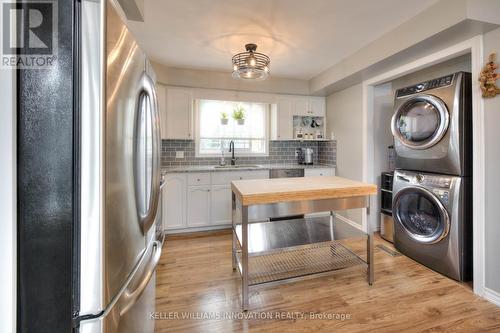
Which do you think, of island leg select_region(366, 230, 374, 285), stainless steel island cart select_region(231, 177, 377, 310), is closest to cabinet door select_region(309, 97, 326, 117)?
Result: stainless steel island cart select_region(231, 177, 377, 310)

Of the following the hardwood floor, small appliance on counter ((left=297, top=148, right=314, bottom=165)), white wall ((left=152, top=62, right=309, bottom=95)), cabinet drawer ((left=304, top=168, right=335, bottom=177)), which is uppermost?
white wall ((left=152, top=62, right=309, bottom=95))

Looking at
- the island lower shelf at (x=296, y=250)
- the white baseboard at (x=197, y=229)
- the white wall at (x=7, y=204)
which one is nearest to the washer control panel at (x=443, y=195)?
the island lower shelf at (x=296, y=250)

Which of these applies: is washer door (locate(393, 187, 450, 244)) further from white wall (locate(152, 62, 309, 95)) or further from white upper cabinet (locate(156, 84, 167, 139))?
white upper cabinet (locate(156, 84, 167, 139))

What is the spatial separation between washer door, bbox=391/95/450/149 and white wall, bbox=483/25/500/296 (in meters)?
0.31

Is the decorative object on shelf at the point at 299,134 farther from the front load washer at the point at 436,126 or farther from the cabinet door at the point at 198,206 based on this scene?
the cabinet door at the point at 198,206

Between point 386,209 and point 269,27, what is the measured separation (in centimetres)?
266

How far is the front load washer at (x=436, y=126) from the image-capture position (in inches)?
80.0

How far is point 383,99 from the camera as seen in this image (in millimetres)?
3270

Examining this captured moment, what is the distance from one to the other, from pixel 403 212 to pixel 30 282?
121 inches

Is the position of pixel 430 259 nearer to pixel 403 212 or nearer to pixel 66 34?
pixel 403 212

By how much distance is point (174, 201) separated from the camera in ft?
10.7

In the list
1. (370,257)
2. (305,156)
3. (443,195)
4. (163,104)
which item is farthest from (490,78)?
(163,104)

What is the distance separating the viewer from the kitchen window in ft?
13.0

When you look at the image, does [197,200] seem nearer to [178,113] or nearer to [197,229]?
[197,229]
